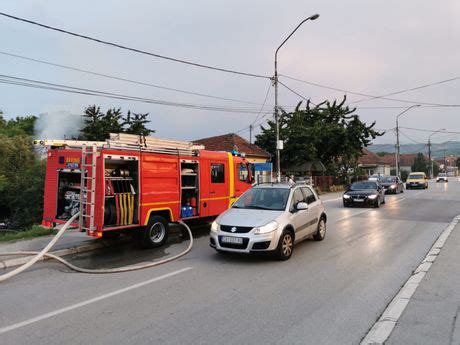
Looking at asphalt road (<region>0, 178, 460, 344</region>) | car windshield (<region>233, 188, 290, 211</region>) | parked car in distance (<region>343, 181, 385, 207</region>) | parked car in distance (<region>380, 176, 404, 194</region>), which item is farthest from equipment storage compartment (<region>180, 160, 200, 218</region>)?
parked car in distance (<region>380, 176, 404, 194</region>)

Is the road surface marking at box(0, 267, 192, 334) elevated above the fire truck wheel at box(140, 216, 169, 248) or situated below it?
below

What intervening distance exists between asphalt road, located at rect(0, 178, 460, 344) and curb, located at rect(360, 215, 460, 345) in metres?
0.10

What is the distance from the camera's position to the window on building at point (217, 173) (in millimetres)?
11486

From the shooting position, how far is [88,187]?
807 cm

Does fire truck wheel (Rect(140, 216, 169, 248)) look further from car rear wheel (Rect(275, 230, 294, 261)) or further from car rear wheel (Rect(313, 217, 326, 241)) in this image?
car rear wheel (Rect(313, 217, 326, 241))

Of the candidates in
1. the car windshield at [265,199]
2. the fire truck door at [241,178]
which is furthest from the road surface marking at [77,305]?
the fire truck door at [241,178]

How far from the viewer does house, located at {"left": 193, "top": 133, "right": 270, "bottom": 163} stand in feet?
120

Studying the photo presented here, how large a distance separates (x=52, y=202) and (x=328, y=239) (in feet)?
22.8

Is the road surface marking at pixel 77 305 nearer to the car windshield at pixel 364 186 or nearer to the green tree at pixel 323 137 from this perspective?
the car windshield at pixel 364 186

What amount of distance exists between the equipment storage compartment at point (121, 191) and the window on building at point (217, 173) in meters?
3.08

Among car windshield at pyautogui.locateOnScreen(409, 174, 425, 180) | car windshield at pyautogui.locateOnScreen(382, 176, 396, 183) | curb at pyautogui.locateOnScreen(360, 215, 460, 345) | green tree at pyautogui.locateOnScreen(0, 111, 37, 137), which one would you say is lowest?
curb at pyautogui.locateOnScreen(360, 215, 460, 345)

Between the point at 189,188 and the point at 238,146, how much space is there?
26517 mm

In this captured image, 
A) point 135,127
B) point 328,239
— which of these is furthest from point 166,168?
point 135,127

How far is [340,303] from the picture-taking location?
16.9ft
